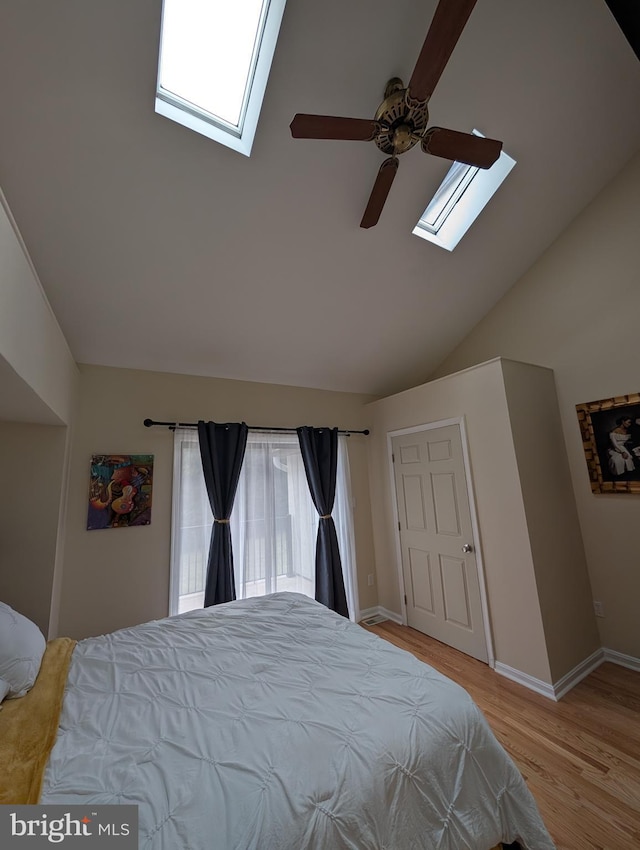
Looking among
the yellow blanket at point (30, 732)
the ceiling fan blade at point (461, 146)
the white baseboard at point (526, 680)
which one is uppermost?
the ceiling fan blade at point (461, 146)

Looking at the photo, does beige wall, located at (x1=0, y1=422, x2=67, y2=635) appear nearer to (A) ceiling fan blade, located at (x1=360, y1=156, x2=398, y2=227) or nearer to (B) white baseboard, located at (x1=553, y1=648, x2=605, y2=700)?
(A) ceiling fan blade, located at (x1=360, y1=156, x2=398, y2=227)

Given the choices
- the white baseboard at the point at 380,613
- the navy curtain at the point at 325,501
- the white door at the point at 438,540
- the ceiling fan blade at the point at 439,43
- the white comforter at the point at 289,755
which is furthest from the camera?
the white baseboard at the point at 380,613

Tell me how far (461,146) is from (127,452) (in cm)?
293

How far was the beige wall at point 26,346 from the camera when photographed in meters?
1.35

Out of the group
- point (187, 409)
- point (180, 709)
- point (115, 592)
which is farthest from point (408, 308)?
point (115, 592)

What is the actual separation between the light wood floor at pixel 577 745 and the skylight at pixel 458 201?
329 centimetres

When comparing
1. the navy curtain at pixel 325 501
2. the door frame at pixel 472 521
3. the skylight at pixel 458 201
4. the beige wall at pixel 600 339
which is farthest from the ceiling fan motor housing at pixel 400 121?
the navy curtain at pixel 325 501

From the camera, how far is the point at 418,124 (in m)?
1.48

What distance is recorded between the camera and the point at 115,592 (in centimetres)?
255

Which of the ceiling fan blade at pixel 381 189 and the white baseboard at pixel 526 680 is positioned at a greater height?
the ceiling fan blade at pixel 381 189

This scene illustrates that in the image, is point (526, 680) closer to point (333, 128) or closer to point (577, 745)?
point (577, 745)

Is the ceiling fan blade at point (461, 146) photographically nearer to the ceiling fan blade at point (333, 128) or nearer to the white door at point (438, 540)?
the ceiling fan blade at point (333, 128)

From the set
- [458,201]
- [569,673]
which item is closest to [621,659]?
[569,673]

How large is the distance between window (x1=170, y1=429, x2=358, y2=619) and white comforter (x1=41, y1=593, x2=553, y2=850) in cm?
129
